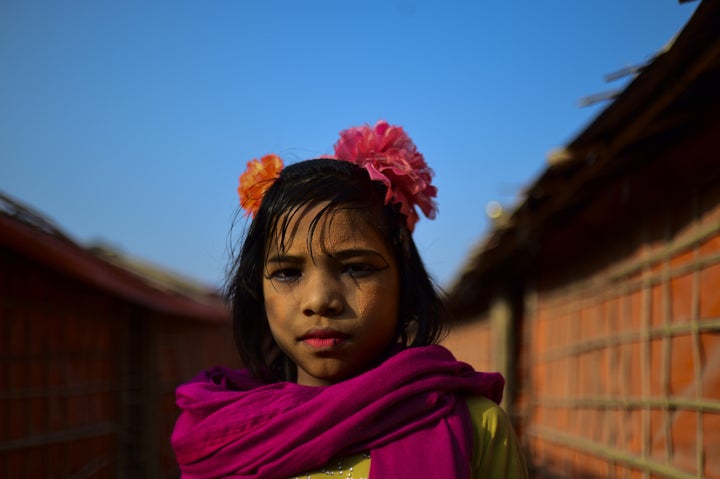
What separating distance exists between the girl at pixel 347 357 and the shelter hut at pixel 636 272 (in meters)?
1.04

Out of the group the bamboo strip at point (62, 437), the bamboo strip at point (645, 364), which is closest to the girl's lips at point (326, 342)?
the bamboo strip at point (645, 364)

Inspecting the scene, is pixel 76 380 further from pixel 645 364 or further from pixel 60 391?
pixel 645 364

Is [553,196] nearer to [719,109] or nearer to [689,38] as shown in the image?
[719,109]

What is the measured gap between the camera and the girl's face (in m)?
1.67

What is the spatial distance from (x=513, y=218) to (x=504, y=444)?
10.1 feet

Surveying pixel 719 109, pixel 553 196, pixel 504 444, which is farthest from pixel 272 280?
pixel 553 196

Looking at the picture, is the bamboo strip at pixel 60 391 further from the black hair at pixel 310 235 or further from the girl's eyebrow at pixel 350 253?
the girl's eyebrow at pixel 350 253

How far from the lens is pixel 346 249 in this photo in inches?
66.6

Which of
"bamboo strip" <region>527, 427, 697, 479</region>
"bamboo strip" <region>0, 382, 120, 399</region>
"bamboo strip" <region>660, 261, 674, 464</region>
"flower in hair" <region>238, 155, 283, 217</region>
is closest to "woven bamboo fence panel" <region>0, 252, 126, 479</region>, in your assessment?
"bamboo strip" <region>0, 382, 120, 399</region>

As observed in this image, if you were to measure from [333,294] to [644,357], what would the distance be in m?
2.17

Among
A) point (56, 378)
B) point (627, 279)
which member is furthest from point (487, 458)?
point (56, 378)

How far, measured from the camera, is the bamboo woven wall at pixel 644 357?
8.63 ft

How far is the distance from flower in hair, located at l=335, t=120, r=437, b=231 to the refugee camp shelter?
7.03ft

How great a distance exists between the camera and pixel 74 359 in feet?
17.9
